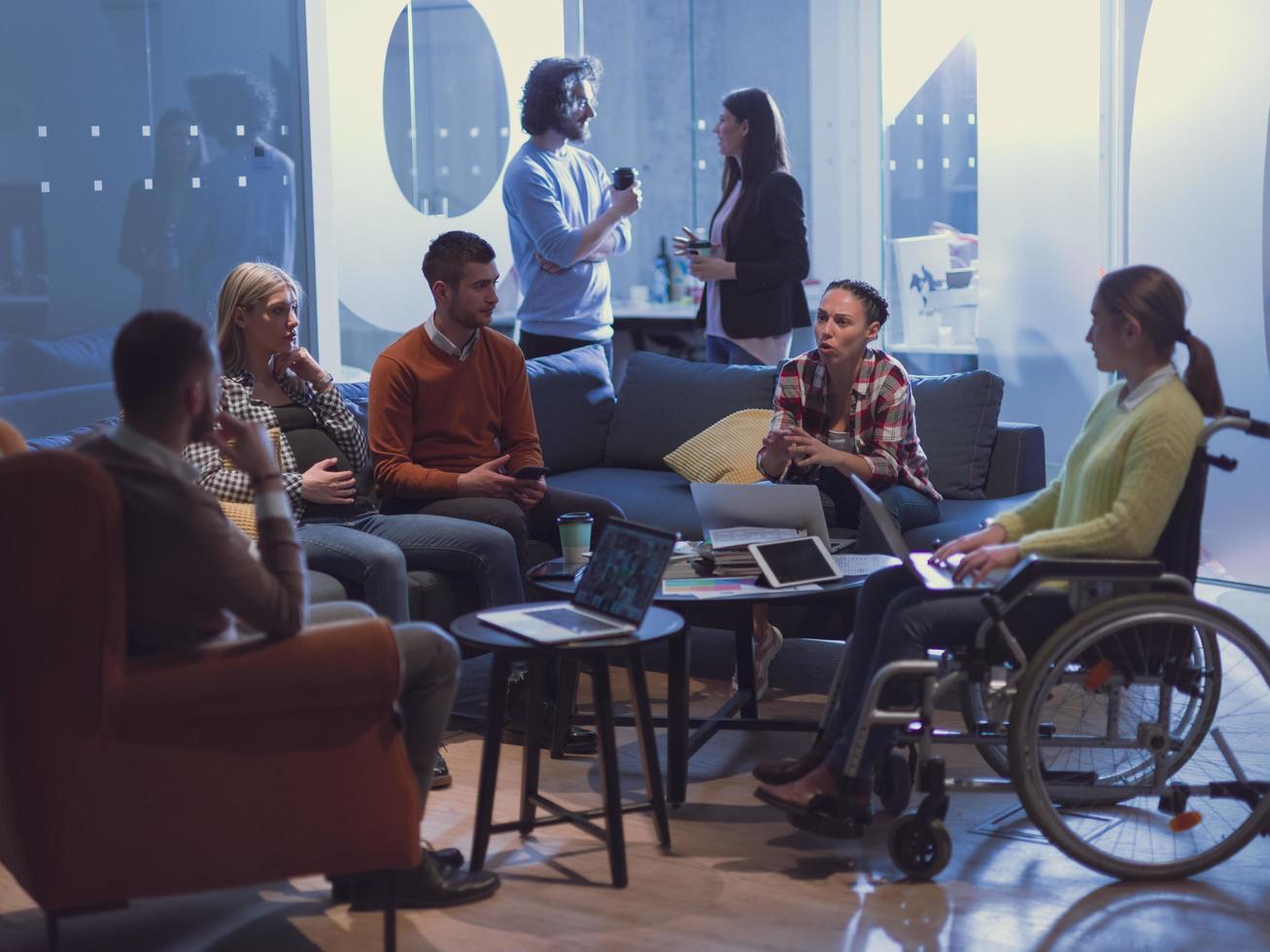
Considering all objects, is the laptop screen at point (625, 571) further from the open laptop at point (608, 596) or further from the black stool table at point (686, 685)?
the black stool table at point (686, 685)

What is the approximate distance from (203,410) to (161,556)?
24 cm

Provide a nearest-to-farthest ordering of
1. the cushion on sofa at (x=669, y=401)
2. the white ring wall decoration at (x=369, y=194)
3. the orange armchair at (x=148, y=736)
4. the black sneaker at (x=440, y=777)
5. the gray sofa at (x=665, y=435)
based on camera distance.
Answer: the orange armchair at (x=148, y=736) < the black sneaker at (x=440, y=777) < the gray sofa at (x=665, y=435) < the cushion on sofa at (x=669, y=401) < the white ring wall decoration at (x=369, y=194)

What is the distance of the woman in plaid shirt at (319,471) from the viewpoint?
3.64 meters

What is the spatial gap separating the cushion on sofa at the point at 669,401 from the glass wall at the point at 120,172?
145 cm

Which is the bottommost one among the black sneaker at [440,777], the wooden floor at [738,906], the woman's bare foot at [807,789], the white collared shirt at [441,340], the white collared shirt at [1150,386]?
the wooden floor at [738,906]

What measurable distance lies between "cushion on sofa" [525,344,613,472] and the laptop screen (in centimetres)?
185

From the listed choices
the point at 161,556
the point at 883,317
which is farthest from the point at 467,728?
the point at 161,556

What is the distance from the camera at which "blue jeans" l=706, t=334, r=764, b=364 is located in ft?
17.4

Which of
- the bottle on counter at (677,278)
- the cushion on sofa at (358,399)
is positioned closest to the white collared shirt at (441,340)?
the cushion on sofa at (358,399)

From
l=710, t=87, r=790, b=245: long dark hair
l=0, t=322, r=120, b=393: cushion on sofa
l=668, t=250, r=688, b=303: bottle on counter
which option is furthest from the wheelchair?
Result: l=668, t=250, r=688, b=303: bottle on counter

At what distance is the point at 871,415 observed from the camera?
3.98 meters

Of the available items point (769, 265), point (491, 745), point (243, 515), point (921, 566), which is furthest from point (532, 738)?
point (769, 265)

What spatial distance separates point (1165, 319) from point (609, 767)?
4.30 ft

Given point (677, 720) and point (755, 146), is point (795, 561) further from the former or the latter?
point (755, 146)
